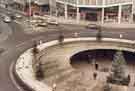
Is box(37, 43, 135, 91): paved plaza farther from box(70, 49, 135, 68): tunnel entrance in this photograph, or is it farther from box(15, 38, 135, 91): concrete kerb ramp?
box(15, 38, 135, 91): concrete kerb ramp

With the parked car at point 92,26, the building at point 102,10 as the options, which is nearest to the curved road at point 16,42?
the parked car at point 92,26

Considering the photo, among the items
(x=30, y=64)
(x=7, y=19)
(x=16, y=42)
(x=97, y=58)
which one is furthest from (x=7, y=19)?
(x=30, y=64)

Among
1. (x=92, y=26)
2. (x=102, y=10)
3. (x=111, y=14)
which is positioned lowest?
(x=92, y=26)

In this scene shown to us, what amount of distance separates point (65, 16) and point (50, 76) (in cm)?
6919

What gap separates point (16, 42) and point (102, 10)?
4455 centimetres

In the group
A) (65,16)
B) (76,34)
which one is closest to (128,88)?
(76,34)

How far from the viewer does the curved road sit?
92981 millimetres

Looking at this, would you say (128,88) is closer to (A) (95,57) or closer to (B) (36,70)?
(B) (36,70)

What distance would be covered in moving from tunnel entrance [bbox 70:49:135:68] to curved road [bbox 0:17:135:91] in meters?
15.2

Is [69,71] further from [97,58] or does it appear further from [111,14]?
[111,14]

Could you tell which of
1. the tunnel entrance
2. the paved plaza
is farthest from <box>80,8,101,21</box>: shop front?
the tunnel entrance

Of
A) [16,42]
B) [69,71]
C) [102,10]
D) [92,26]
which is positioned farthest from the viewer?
[102,10]

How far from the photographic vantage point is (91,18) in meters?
159

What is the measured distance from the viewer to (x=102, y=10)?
15662 cm
